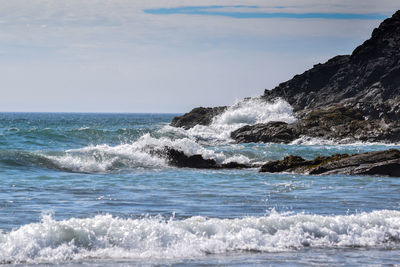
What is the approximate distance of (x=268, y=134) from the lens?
4062 centimetres

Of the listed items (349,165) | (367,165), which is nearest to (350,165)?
(349,165)

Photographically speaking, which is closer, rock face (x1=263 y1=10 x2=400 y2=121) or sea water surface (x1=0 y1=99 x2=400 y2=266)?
sea water surface (x1=0 y1=99 x2=400 y2=266)

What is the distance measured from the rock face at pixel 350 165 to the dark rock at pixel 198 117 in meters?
41.2

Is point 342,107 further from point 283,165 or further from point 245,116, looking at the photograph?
point 283,165

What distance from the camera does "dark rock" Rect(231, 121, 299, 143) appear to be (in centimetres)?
4009

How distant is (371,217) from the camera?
443 inches

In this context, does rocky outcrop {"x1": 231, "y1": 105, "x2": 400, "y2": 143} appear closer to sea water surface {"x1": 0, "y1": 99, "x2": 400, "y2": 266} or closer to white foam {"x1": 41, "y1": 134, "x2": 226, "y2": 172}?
white foam {"x1": 41, "y1": 134, "x2": 226, "y2": 172}

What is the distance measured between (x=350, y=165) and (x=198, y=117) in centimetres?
4669

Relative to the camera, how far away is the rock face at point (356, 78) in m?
65.7

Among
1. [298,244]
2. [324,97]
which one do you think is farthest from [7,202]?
[324,97]

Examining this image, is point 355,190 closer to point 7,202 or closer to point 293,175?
point 293,175

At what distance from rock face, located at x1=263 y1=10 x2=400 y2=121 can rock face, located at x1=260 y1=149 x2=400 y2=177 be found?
1687 inches

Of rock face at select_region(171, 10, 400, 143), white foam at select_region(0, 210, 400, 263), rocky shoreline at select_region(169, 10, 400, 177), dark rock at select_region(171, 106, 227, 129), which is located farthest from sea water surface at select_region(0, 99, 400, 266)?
dark rock at select_region(171, 106, 227, 129)

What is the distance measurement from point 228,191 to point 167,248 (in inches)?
260
